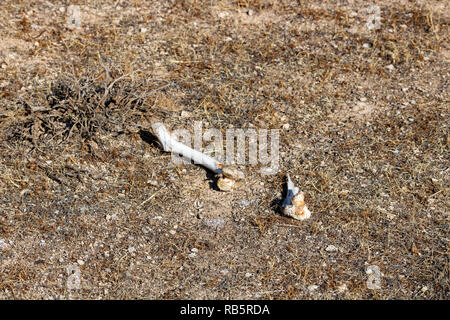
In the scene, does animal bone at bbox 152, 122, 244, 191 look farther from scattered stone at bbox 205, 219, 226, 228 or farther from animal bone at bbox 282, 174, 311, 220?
animal bone at bbox 282, 174, 311, 220

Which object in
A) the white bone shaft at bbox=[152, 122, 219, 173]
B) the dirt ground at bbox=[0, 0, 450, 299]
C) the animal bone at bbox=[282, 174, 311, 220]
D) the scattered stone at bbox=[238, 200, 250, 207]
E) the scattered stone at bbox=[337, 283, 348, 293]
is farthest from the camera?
the white bone shaft at bbox=[152, 122, 219, 173]

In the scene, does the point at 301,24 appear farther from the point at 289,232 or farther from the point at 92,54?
the point at 289,232

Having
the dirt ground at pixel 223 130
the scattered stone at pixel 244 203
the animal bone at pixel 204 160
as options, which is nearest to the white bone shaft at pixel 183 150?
the animal bone at pixel 204 160

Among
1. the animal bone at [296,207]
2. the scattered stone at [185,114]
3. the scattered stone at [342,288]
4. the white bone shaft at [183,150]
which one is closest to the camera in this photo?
the scattered stone at [342,288]

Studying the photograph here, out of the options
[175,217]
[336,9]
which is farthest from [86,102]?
[336,9]

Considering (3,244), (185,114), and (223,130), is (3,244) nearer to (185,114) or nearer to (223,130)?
(185,114)

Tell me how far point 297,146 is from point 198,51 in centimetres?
146

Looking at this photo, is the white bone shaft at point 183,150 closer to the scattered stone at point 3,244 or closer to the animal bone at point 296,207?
the animal bone at point 296,207

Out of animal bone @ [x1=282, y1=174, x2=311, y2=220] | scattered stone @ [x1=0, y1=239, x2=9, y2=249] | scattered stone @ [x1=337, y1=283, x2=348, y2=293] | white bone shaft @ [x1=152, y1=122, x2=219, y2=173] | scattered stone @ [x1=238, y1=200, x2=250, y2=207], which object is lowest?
scattered stone @ [x1=337, y1=283, x2=348, y2=293]

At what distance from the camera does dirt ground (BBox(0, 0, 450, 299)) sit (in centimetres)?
385

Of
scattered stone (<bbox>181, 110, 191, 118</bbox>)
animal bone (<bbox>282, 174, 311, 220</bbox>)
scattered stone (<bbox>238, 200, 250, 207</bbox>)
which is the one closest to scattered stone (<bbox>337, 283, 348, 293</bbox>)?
animal bone (<bbox>282, 174, 311, 220</bbox>)

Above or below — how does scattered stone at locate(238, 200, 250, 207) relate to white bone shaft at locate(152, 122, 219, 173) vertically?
below

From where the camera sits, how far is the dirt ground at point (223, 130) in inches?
151

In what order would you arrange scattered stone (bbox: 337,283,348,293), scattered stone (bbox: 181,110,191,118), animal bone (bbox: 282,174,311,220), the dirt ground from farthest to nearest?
scattered stone (bbox: 181,110,191,118) → animal bone (bbox: 282,174,311,220) → the dirt ground → scattered stone (bbox: 337,283,348,293)
